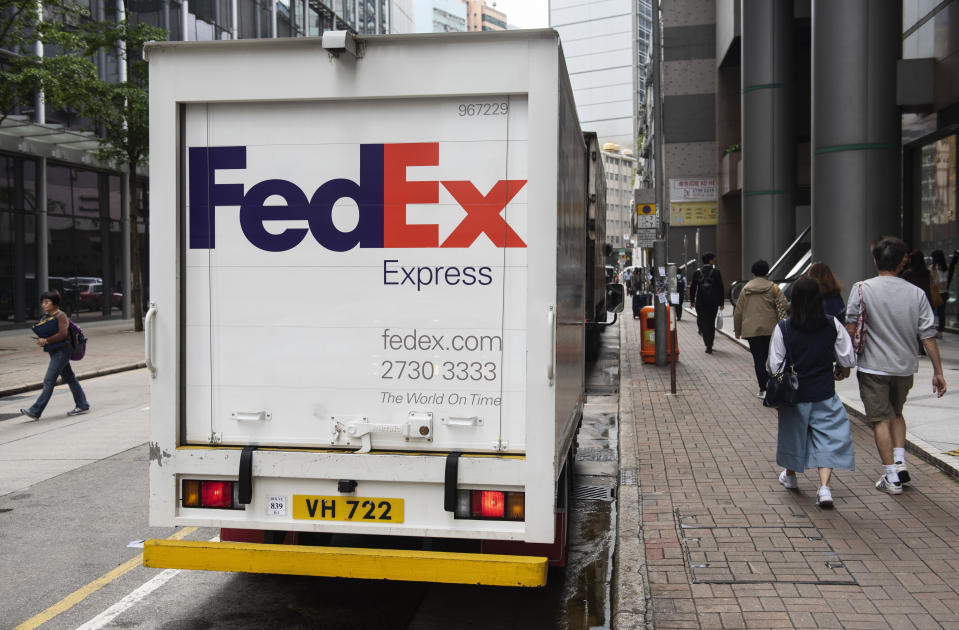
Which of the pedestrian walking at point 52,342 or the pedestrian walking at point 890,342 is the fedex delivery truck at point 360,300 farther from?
the pedestrian walking at point 52,342

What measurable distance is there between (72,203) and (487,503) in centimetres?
2908

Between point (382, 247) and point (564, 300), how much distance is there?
106 centimetres

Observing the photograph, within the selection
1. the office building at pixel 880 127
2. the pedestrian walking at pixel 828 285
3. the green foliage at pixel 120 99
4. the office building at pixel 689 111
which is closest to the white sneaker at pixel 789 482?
the pedestrian walking at pixel 828 285

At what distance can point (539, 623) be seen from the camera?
15.8 feet

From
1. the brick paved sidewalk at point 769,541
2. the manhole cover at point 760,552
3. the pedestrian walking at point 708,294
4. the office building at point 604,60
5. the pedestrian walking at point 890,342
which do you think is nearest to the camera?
the brick paved sidewalk at point 769,541

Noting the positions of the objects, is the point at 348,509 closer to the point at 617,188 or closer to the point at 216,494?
the point at 216,494

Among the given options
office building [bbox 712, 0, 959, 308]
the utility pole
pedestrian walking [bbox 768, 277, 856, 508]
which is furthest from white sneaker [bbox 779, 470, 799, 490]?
office building [bbox 712, 0, 959, 308]

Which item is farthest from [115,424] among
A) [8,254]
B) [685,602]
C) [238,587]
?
[8,254]

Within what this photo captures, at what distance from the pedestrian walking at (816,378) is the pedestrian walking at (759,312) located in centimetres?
463

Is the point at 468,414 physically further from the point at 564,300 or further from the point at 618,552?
the point at 618,552

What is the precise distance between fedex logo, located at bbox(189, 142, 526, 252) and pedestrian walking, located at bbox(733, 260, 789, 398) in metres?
7.48

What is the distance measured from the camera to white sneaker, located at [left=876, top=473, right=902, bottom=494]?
21.3 ft

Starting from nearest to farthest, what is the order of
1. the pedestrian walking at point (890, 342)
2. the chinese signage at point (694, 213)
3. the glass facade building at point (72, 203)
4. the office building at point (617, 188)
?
1. the pedestrian walking at point (890, 342)
2. the glass facade building at point (72, 203)
3. the chinese signage at point (694, 213)
4. the office building at point (617, 188)

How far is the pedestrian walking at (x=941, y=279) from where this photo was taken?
16875 mm
